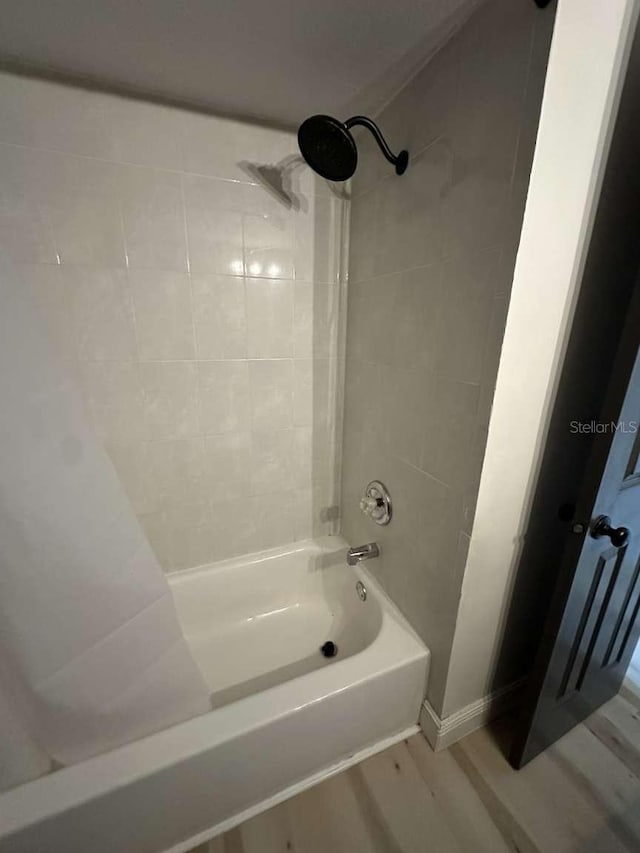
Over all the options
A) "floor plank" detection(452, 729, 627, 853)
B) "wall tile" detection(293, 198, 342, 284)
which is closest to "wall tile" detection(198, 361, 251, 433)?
"wall tile" detection(293, 198, 342, 284)

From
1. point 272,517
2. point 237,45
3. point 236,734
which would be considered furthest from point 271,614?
point 237,45

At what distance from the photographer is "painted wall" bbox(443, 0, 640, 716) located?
609mm

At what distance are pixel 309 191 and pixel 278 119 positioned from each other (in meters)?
0.23

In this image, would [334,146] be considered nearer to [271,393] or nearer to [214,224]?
[214,224]

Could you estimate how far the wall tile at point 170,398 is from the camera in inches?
47.6

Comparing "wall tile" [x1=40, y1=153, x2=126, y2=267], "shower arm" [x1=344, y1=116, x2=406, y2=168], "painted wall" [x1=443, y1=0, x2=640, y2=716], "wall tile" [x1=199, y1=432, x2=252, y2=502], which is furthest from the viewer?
"wall tile" [x1=199, y1=432, x2=252, y2=502]

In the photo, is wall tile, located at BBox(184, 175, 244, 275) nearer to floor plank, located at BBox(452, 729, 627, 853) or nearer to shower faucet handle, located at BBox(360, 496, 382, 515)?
shower faucet handle, located at BBox(360, 496, 382, 515)

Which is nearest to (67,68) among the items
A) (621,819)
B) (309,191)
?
(309,191)

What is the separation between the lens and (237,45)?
822 millimetres

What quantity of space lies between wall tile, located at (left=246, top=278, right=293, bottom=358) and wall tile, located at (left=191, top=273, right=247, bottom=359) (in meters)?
0.03

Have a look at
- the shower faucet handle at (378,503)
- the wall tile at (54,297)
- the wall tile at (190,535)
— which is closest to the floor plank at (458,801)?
the shower faucet handle at (378,503)

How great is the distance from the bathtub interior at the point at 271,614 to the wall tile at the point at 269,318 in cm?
95

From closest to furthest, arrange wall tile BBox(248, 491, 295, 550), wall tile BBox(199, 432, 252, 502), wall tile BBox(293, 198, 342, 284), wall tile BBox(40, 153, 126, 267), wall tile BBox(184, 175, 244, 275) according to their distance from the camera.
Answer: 1. wall tile BBox(40, 153, 126, 267)
2. wall tile BBox(184, 175, 244, 275)
3. wall tile BBox(293, 198, 342, 284)
4. wall tile BBox(199, 432, 252, 502)
5. wall tile BBox(248, 491, 295, 550)

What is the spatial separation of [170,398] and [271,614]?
1.10m
